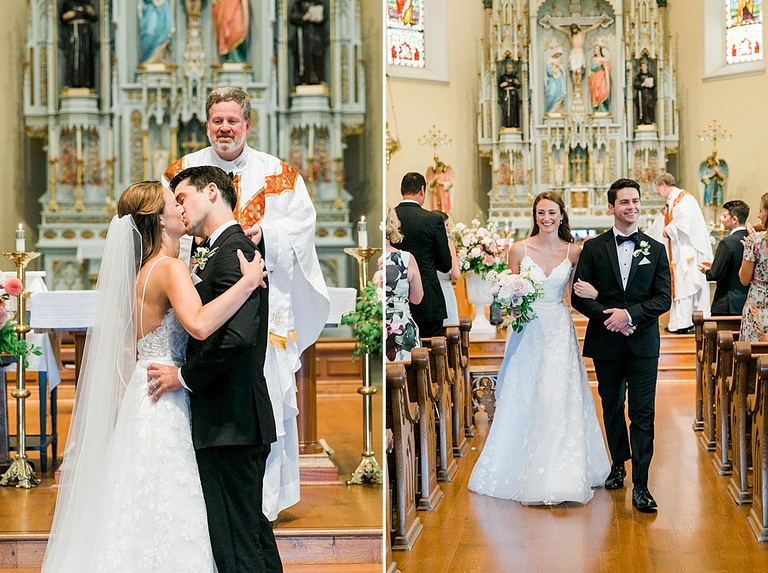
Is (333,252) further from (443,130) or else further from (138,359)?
(138,359)

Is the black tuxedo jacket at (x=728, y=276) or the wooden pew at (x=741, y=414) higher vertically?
the black tuxedo jacket at (x=728, y=276)

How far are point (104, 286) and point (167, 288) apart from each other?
303 mm

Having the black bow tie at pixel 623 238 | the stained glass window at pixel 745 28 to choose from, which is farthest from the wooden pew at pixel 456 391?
the stained glass window at pixel 745 28

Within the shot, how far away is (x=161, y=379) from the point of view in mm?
2922

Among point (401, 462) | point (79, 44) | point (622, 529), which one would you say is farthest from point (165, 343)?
point (79, 44)

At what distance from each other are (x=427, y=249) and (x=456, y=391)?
2.14ft

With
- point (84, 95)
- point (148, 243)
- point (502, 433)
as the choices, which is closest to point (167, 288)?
point (148, 243)

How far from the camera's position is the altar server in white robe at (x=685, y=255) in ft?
12.3

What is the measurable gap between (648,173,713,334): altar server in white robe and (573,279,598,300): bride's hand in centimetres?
33

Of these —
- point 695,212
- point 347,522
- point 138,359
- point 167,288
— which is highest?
point 695,212

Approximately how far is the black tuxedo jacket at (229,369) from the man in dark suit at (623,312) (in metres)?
1.63

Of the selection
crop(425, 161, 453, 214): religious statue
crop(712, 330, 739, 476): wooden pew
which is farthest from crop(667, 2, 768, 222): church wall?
crop(425, 161, 453, 214): religious statue

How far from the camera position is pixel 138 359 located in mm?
3129

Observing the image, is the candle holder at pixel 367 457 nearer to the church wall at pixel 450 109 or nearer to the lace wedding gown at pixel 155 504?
the church wall at pixel 450 109
